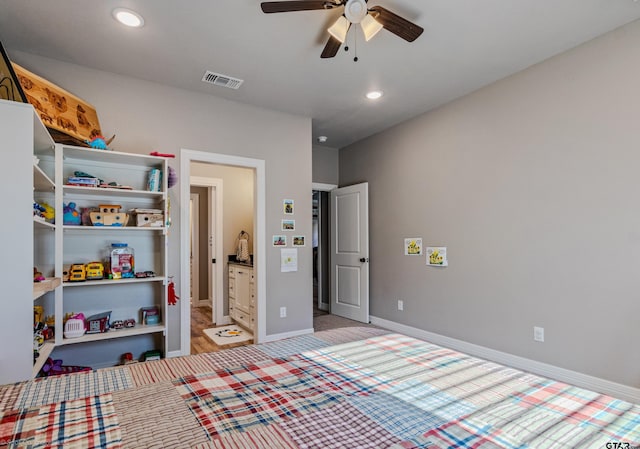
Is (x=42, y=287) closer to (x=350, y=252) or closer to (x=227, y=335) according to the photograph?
(x=227, y=335)

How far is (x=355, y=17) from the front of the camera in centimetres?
200

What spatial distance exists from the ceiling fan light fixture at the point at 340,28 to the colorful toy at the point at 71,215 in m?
2.34

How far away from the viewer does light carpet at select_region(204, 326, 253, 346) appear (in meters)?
3.91

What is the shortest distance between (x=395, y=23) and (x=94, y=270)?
2.80 meters

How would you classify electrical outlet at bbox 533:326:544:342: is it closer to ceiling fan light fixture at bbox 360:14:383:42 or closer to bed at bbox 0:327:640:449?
bed at bbox 0:327:640:449

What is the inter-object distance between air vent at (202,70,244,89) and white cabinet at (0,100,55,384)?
5.06 feet

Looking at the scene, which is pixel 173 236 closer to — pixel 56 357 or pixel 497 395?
pixel 56 357

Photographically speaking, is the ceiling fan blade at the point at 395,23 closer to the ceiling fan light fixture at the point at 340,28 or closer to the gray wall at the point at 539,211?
the ceiling fan light fixture at the point at 340,28

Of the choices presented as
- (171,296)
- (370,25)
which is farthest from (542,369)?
(171,296)

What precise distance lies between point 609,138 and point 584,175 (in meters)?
0.30

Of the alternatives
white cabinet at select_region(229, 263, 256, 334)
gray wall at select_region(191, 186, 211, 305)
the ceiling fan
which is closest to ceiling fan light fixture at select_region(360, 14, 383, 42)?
the ceiling fan

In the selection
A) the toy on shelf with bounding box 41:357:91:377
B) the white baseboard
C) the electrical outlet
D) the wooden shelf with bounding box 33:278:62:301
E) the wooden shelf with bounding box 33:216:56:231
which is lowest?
the white baseboard

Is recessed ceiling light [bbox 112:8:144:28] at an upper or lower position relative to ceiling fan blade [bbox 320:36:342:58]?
upper

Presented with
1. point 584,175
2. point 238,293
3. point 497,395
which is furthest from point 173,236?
point 584,175
